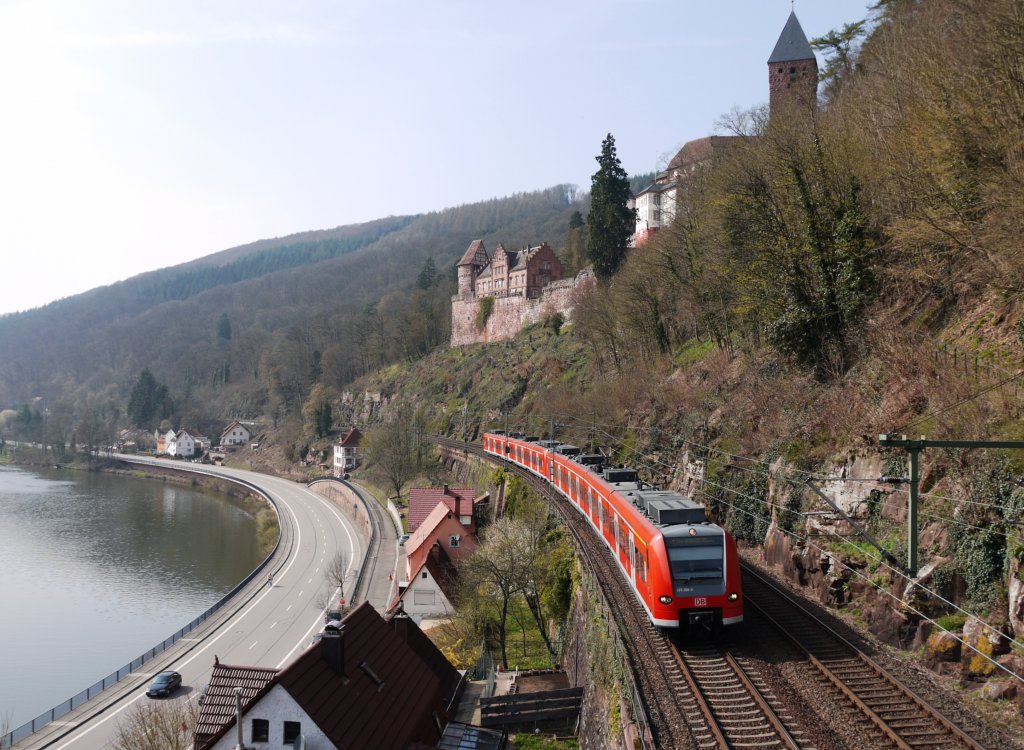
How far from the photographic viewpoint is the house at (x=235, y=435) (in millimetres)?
106062

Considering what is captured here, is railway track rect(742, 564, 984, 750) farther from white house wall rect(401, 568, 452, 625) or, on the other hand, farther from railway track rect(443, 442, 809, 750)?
white house wall rect(401, 568, 452, 625)

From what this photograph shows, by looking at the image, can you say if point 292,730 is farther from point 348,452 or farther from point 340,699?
point 348,452

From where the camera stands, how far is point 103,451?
343 feet

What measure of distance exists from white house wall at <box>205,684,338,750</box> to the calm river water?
16749mm

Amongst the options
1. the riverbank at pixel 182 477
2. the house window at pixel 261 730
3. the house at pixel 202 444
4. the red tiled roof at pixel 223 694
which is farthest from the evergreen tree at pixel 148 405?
the house window at pixel 261 730

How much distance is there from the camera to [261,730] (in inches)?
570

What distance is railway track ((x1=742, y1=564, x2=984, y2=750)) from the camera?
31.4 ft

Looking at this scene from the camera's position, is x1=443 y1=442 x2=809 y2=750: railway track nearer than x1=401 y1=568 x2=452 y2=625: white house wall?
Yes

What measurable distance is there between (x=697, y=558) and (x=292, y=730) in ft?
26.4

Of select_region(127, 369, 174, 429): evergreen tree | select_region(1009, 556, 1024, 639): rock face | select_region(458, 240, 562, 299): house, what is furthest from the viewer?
select_region(127, 369, 174, 429): evergreen tree

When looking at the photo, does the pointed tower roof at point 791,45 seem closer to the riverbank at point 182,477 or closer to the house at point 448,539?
the house at point 448,539

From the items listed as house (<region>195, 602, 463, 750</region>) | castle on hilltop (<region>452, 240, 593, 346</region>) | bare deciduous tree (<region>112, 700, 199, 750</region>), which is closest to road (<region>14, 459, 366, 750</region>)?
bare deciduous tree (<region>112, 700, 199, 750</region>)

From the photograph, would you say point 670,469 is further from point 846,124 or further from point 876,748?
point 876,748

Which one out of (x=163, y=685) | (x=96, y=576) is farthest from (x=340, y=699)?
(x=96, y=576)
